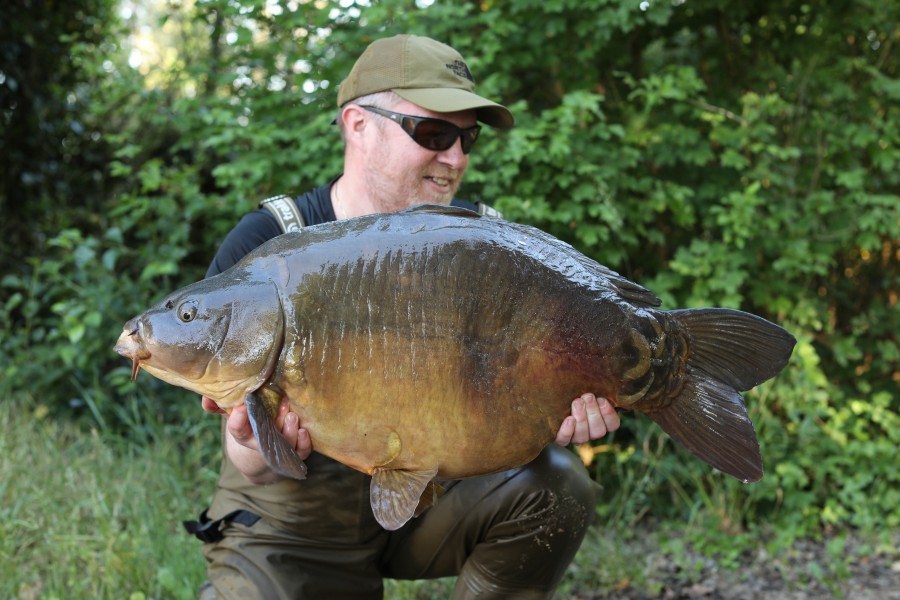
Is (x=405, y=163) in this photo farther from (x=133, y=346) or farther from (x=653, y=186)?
(x=653, y=186)

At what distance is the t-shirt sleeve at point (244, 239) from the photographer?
254 centimetres

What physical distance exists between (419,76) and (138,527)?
6.89 feet

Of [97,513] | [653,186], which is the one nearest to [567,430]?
[97,513]

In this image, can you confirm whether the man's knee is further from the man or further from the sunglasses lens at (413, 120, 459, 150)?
the sunglasses lens at (413, 120, 459, 150)

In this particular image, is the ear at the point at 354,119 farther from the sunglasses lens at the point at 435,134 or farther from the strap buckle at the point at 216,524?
the strap buckle at the point at 216,524

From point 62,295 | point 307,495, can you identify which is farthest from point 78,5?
point 307,495

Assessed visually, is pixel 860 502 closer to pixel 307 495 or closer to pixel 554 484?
pixel 554 484

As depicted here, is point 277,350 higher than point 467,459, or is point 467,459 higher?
point 277,350

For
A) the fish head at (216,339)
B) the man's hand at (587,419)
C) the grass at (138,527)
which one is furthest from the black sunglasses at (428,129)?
the grass at (138,527)

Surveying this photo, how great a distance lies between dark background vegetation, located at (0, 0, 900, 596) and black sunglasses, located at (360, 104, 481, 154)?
148 centimetres

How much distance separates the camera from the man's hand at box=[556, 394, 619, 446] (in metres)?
1.92

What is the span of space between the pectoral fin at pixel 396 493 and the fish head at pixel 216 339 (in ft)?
1.09

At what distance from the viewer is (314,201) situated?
2746mm

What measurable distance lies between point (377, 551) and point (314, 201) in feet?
3.52
